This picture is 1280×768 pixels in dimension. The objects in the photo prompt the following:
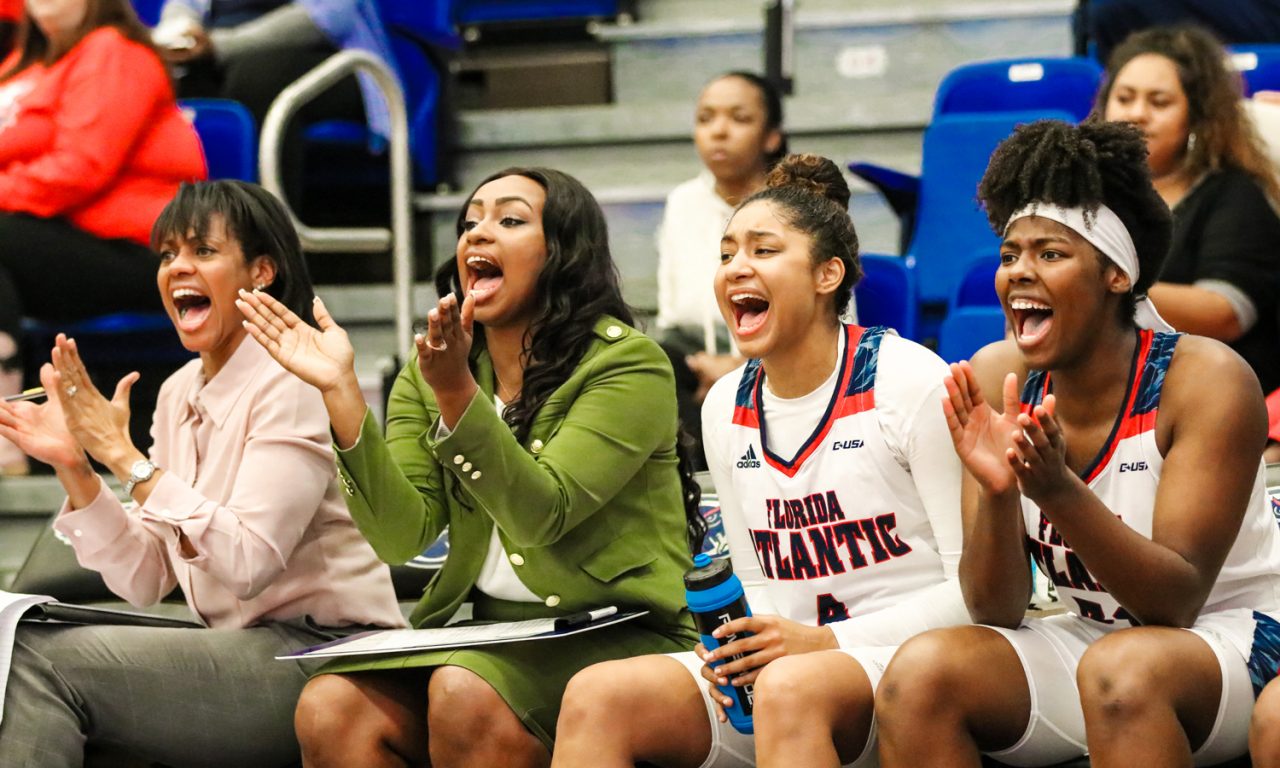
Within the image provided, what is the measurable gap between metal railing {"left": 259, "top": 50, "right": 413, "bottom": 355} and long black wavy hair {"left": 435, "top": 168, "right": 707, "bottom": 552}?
167 centimetres

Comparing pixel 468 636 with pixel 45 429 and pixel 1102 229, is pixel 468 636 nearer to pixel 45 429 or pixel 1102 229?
pixel 45 429

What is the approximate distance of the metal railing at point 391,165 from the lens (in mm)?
4328

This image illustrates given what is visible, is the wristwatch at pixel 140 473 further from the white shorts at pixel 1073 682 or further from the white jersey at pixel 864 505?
the white shorts at pixel 1073 682

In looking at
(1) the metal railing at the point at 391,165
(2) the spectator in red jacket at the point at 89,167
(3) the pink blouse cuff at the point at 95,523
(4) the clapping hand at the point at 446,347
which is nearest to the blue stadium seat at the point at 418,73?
(1) the metal railing at the point at 391,165

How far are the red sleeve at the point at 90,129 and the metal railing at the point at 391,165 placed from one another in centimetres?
35

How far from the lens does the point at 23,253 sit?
13.1 feet

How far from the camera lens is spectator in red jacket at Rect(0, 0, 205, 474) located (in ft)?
13.1

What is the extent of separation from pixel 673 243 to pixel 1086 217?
2080 millimetres

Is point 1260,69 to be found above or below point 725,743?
above

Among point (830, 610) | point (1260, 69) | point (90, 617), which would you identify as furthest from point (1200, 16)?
point (90, 617)

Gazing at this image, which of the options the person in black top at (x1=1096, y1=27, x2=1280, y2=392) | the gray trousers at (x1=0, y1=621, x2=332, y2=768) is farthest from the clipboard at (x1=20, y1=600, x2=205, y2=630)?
the person in black top at (x1=1096, y1=27, x2=1280, y2=392)

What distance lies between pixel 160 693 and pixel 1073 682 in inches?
54.2

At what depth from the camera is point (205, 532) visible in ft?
8.43

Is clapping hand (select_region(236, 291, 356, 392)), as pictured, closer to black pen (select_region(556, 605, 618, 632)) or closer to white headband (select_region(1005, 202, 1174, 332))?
black pen (select_region(556, 605, 618, 632))
